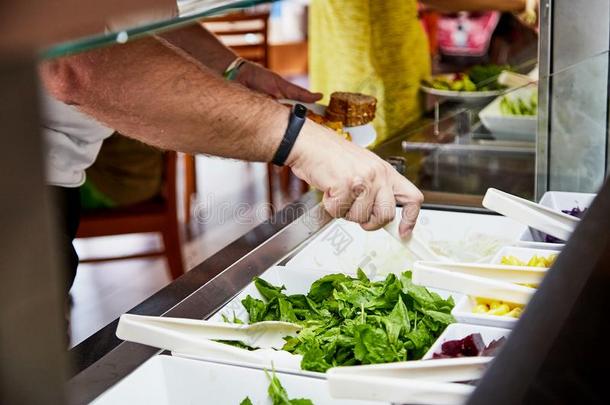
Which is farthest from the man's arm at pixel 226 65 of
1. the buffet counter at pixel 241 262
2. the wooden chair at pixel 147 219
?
the wooden chair at pixel 147 219

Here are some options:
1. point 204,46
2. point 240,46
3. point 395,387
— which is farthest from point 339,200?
point 240,46

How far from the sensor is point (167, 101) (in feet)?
3.78

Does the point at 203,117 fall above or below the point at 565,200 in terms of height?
above

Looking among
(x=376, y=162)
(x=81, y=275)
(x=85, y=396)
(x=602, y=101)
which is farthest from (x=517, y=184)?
(x=81, y=275)

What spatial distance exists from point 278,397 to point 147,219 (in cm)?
218

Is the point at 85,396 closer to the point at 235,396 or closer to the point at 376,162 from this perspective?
the point at 235,396

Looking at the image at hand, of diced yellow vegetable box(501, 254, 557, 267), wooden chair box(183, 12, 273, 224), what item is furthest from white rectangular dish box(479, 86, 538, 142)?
wooden chair box(183, 12, 273, 224)

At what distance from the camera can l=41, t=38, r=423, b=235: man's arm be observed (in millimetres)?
1132

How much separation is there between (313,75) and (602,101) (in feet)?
5.77

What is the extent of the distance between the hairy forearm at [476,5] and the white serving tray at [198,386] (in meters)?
1.95

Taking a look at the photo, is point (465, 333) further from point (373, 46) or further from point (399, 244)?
point (373, 46)

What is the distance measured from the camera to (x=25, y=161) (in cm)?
43

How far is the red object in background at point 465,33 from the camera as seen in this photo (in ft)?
16.6

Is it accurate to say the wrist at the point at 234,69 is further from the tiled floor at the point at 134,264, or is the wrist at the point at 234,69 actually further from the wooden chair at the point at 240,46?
the wooden chair at the point at 240,46
